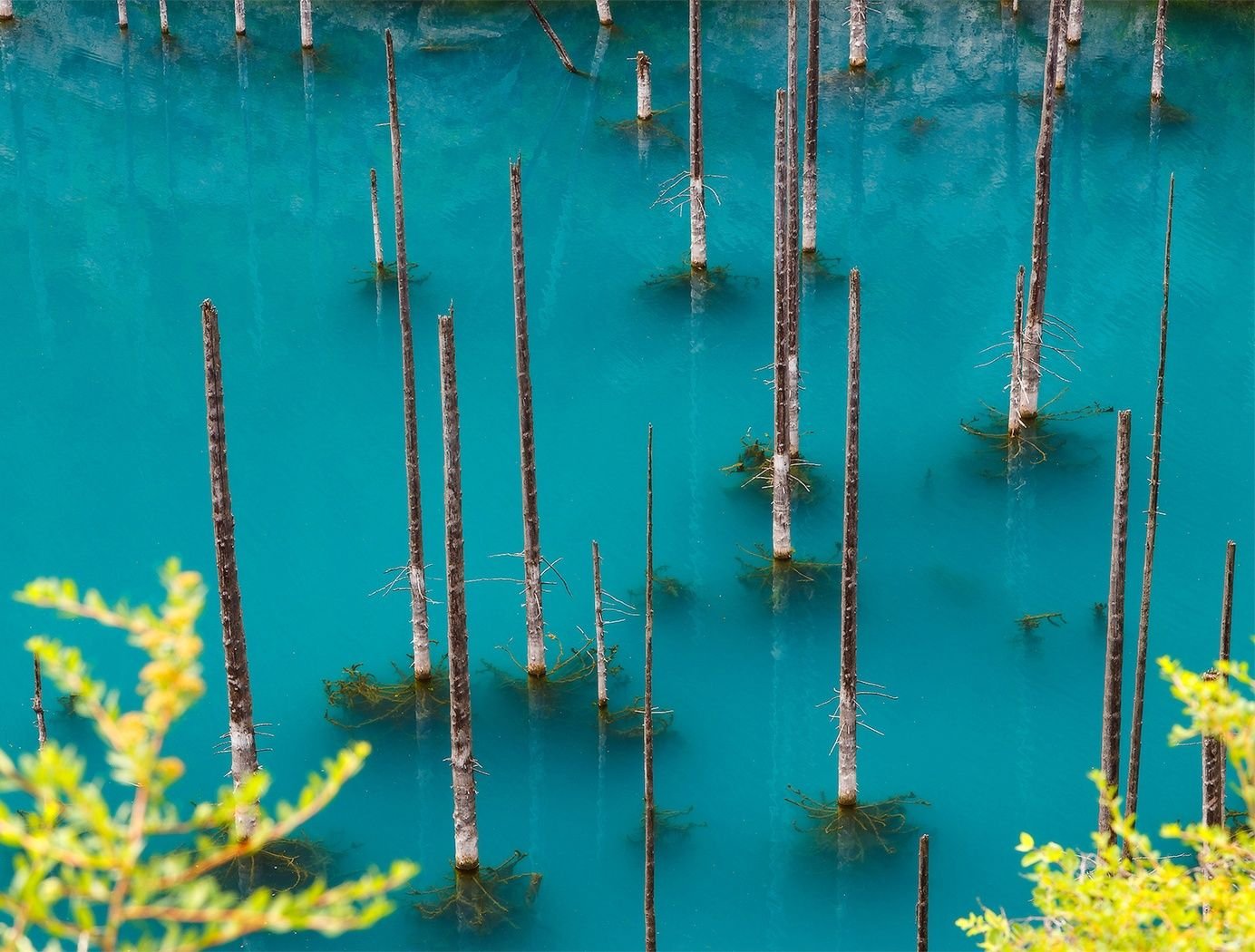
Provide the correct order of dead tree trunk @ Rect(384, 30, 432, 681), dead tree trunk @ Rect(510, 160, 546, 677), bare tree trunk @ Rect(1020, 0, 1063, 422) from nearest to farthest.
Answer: dead tree trunk @ Rect(510, 160, 546, 677)
dead tree trunk @ Rect(384, 30, 432, 681)
bare tree trunk @ Rect(1020, 0, 1063, 422)

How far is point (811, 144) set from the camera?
105ft

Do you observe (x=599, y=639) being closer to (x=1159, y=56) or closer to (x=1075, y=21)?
(x=1159, y=56)

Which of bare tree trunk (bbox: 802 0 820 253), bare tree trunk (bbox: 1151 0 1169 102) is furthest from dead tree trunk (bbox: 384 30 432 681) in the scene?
bare tree trunk (bbox: 1151 0 1169 102)

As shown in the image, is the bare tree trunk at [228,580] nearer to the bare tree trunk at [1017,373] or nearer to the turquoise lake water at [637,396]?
the turquoise lake water at [637,396]

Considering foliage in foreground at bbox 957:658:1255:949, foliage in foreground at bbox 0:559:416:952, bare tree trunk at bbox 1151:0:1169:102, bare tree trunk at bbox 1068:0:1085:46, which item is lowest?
foliage in foreground at bbox 0:559:416:952

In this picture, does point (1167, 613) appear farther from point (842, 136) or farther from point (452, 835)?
point (842, 136)

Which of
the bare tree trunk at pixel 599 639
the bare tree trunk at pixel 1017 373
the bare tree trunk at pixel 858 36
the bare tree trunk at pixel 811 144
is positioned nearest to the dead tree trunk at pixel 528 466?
the bare tree trunk at pixel 599 639

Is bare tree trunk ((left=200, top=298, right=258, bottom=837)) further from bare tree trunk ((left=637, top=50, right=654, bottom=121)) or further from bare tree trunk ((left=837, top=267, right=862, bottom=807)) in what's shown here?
bare tree trunk ((left=637, top=50, right=654, bottom=121))

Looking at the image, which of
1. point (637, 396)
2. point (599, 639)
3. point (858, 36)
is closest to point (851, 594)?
point (599, 639)

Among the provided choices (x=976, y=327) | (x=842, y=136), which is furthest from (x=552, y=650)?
(x=842, y=136)

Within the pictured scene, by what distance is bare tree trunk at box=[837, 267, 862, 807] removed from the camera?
20.7 meters

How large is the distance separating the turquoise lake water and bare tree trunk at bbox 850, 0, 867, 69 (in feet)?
2.46

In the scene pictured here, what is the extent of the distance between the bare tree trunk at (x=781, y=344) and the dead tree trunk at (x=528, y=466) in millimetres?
4012

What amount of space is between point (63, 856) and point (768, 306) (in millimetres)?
27152
